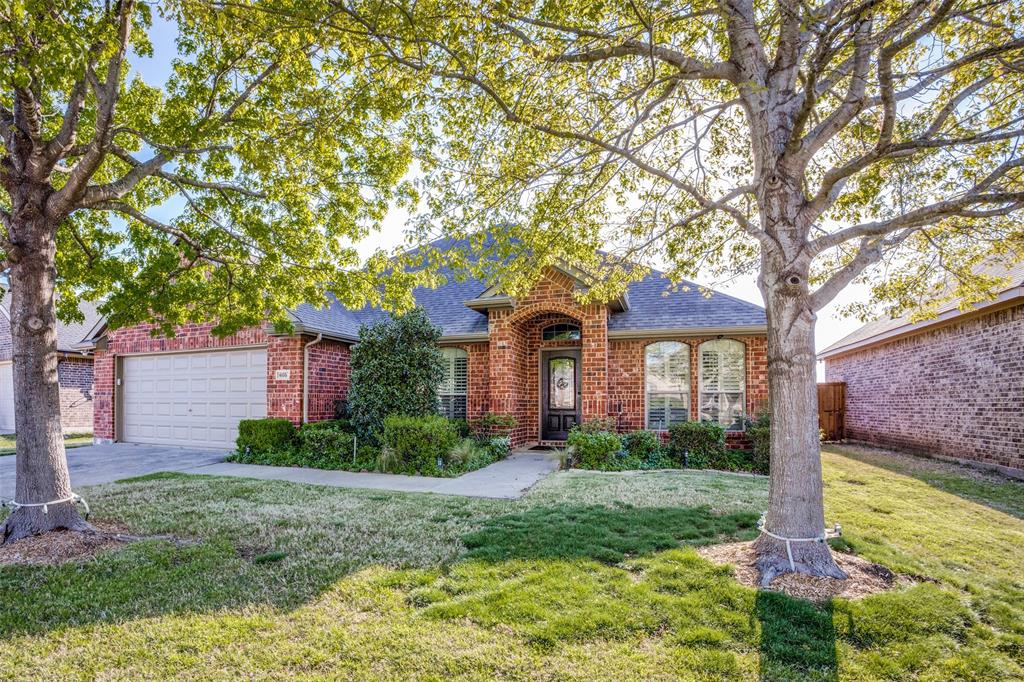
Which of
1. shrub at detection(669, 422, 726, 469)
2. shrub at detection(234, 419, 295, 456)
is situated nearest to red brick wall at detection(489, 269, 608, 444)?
shrub at detection(669, 422, 726, 469)

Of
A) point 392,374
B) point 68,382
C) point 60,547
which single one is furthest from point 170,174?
point 68,382

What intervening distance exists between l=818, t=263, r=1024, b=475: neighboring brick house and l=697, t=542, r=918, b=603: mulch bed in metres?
7.16

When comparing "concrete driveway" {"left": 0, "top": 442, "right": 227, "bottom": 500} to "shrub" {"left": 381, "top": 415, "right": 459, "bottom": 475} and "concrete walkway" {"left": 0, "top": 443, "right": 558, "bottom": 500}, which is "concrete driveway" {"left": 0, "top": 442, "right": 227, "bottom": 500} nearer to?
"concrete walkway" {"left": 0, "top": 443, "right": 558, "bottom": 500}

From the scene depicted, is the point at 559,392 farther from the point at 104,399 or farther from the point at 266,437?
the point at 104,399

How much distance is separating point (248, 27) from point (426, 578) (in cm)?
582

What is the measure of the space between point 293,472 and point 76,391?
14.9 m

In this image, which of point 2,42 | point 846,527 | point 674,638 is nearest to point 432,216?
point 2,42

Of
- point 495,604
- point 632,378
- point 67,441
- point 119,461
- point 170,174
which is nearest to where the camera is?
point 495,604

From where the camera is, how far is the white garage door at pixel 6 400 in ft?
60.0

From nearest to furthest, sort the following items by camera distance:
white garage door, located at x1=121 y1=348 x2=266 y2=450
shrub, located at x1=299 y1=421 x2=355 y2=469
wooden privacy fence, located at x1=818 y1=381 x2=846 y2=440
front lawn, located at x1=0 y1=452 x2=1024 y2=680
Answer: front lawn, located at x1=0 y1=452 x2=1024 y2=680 < shrub, located at x1=299 y1=421 x2=355 y2=469 < white garage door, located at x1=121 y1=348 x2=266 y2=450 < wooden privacy fence, located at x1=818 y1=381 x2=846 y2=440

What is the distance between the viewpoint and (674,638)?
3.37m

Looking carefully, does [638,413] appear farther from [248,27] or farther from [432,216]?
[248,27]

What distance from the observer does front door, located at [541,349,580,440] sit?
43.9 ft

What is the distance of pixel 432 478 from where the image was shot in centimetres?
904
